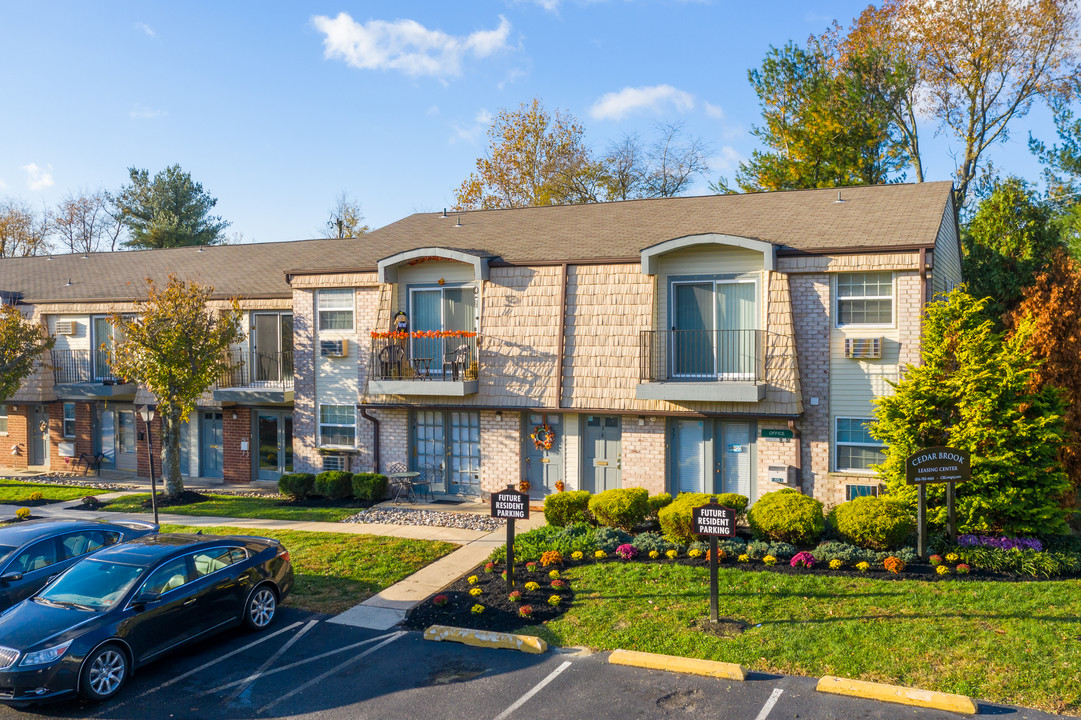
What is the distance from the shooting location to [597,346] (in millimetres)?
18328

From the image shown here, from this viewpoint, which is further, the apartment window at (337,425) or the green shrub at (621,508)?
the apartment window at (337,425)

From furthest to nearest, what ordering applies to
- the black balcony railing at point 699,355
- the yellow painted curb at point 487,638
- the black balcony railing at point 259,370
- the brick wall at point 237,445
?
the brick wall at point 237,445, the black balcony railing at point 259,370, the black balcony railing at point 699,355, the yellow painted curb at point 487,638

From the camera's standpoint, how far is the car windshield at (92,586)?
9391mm

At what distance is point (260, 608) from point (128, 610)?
6.81 feet

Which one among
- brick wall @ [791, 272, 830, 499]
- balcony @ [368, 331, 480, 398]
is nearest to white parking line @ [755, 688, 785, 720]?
brick wall @ [791, 272, 830, 499]

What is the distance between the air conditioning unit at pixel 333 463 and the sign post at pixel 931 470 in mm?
14118

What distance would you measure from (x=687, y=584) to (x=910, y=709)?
408 centimetres

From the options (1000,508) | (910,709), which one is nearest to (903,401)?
(1000,508)

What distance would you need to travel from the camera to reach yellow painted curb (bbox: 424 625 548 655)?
9.84 m

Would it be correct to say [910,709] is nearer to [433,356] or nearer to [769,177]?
[433,356]

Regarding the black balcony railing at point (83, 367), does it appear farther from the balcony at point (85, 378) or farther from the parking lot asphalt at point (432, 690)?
the parking lot asphalt at point (432, 690)

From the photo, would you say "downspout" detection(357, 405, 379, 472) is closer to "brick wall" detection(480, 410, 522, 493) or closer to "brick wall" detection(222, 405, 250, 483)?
"brick wall" detection(480, 410, 522, 493)

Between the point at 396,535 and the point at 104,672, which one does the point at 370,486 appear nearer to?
the point at 396,535

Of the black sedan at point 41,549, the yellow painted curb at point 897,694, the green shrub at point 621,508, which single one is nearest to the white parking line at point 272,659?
the black sedan at point 41,549
